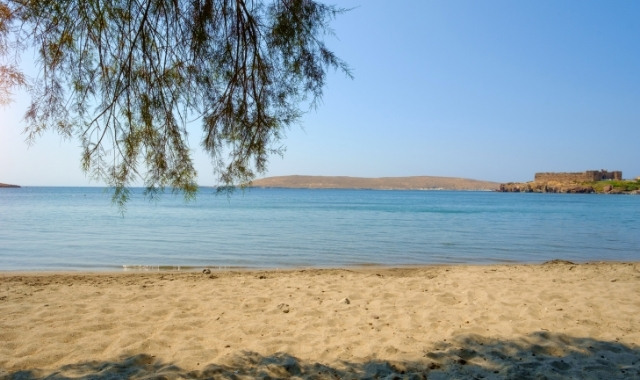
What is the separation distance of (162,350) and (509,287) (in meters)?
5.87

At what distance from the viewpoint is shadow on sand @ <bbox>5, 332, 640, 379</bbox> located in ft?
13.5

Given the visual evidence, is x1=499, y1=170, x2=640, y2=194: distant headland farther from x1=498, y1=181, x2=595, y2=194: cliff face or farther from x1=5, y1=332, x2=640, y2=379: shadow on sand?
x1=5, y1=332, x2=640, y2=379: shadow on sand

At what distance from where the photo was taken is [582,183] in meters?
126

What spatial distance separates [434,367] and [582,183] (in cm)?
Result: 14103

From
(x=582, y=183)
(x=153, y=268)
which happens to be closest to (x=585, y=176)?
(x=582, y=183)

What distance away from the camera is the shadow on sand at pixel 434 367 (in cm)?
412

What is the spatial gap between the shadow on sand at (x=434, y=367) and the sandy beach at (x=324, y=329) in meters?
0.02

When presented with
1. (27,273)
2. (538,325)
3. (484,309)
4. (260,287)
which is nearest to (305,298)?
(260,287)

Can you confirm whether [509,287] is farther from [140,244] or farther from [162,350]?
[140,244]

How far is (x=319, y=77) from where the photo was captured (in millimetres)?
4113

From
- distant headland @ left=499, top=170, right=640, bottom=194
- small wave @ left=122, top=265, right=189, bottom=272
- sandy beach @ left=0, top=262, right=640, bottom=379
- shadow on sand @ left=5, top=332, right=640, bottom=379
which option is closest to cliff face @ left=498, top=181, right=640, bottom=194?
distant headland @ left=499, top=170, right=640, bottom=194

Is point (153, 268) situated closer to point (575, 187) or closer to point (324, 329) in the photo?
point (324, 329)

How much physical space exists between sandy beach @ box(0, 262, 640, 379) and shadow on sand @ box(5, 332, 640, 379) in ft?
0.06

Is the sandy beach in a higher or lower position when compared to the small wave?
higher
